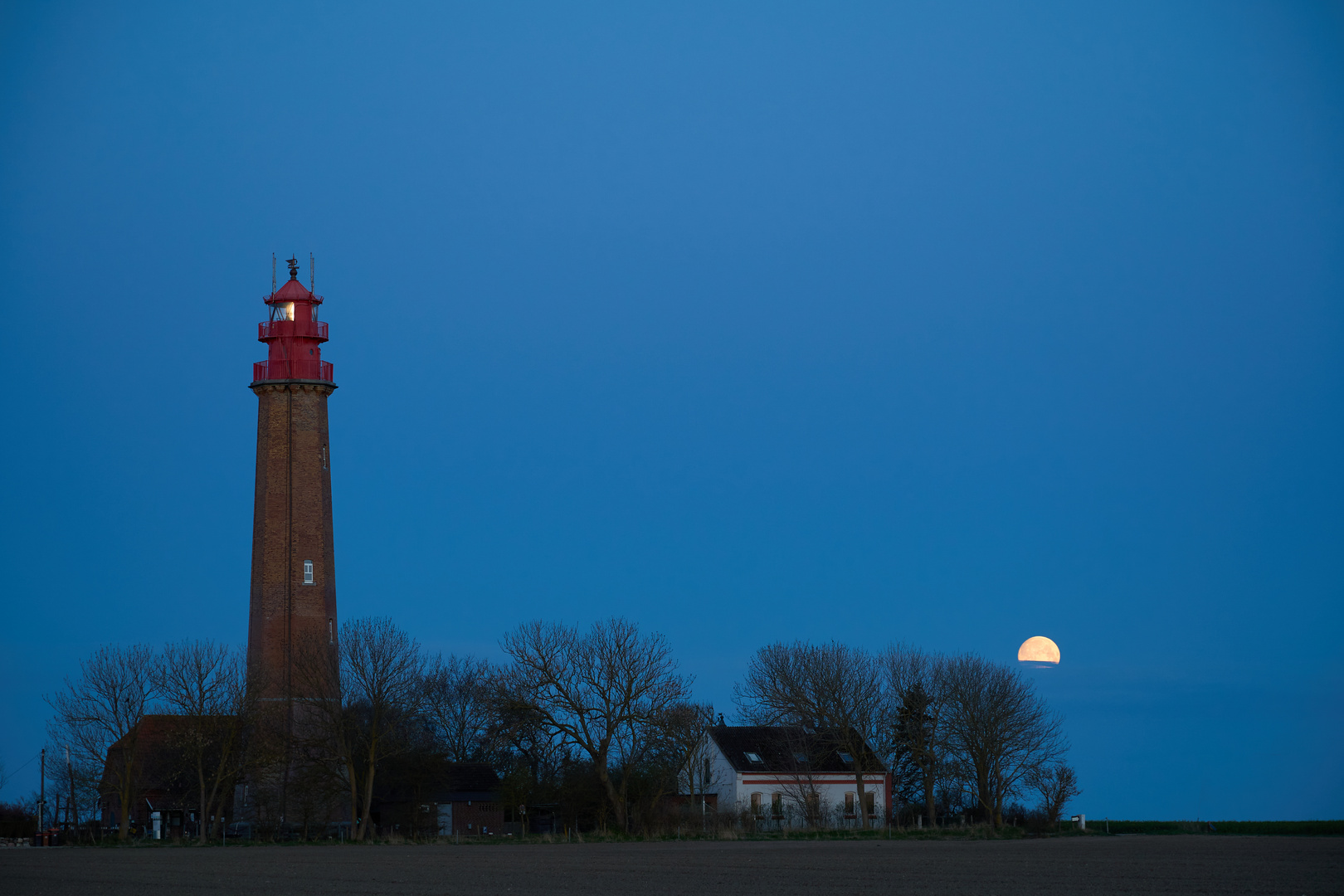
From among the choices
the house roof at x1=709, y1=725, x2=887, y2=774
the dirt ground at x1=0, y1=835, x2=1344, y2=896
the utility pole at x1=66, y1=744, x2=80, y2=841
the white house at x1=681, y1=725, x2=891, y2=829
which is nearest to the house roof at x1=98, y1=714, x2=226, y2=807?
the utility pole at x1=66, y1=744, x2=80, y2=841

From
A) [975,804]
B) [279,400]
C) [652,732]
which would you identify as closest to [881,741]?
[975,804]

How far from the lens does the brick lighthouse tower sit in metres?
53.2

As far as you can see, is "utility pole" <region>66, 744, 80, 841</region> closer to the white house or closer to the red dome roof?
the red dome roof

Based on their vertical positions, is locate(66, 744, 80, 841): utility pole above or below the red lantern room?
below

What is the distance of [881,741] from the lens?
61.3 metres

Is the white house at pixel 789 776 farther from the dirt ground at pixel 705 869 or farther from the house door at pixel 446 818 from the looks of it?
the dirt ground at pixel 705 869

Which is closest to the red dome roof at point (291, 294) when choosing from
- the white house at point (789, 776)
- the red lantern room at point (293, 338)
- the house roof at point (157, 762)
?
the red lantern room at point (293, 338)

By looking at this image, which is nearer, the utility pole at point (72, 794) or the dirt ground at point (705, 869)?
the dirt ground at point (705, 869)

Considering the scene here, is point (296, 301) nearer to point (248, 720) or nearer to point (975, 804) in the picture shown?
point (248, 720)

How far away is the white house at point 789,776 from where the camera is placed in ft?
193

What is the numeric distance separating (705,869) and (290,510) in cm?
A: 3122

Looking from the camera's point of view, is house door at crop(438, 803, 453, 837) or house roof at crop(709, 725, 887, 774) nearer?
house door at crop(438, 803, 453, 837)

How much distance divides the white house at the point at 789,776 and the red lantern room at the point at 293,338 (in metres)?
24.0

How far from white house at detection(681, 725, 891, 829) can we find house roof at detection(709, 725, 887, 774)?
0.04 metres
